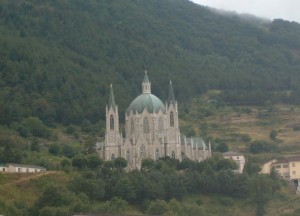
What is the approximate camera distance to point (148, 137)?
424 feet

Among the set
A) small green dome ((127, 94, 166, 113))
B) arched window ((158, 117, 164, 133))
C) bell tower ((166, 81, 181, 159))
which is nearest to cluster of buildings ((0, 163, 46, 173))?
bell tower ((166, 81, 181, 159))

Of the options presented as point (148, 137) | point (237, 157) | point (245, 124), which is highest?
point (245, 124)

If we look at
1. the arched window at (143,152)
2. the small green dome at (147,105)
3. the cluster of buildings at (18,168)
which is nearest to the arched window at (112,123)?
the small green dome at (147,105)

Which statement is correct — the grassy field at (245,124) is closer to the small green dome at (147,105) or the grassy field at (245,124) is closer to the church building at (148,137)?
the church building at (148,137)

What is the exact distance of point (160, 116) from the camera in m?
131

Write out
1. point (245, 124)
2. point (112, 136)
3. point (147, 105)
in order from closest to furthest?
point (112, 136) < point (147, 105) < point (245, 124)

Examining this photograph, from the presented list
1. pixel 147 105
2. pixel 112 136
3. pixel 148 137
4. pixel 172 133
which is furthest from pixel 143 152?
pixel 147 105

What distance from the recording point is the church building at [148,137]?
12812 centimetres

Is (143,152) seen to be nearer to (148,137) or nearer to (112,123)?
(148,137)

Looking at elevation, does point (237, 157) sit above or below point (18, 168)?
above

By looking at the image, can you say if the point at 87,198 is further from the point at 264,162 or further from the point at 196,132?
the point at 196,132

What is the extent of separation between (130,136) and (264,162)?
24029 millimetres

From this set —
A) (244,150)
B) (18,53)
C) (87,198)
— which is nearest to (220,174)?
(87,198)

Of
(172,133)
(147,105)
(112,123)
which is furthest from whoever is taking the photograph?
(112,123)
